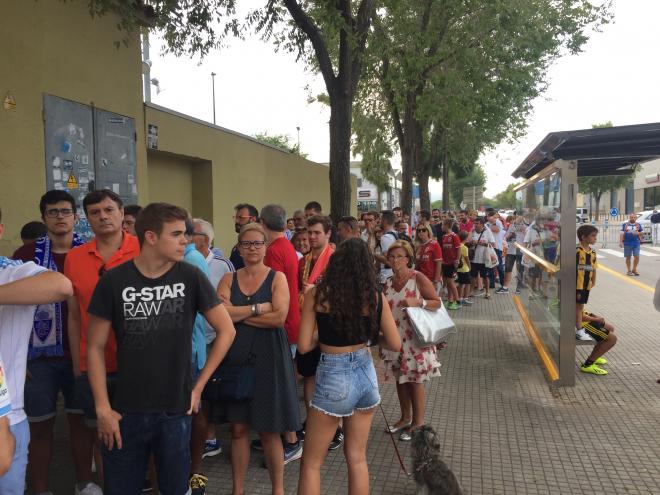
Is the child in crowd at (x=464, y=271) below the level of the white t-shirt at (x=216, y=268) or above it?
below

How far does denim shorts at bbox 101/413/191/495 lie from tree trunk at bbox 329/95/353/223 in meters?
5.49

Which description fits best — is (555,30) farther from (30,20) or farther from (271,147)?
(30,20)

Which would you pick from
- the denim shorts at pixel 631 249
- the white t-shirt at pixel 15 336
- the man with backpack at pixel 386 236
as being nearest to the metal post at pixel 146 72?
the man with backpack at pixel 386 236

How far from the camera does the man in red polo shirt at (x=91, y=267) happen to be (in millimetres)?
2889

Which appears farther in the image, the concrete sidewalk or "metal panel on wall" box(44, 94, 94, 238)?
"metal panel on wall" box(44, 94, 94, 238)

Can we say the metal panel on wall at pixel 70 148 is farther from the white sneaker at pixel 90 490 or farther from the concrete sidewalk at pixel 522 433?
the white sneaker at pixel 90 490

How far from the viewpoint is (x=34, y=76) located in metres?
6.09

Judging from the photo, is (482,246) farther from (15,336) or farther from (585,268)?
(15,336)

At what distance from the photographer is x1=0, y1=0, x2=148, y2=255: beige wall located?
18.9ft

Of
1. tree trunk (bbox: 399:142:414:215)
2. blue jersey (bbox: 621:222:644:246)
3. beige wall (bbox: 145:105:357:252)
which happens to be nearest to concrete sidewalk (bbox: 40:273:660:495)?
beige wall (bbox: 145:105:357:252)

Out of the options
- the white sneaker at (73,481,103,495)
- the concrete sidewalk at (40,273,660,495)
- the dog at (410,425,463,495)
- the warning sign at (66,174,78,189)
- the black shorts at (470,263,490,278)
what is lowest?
the concrete sidewalk at (40,273,660,495)

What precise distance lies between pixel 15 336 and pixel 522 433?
3.87 metres

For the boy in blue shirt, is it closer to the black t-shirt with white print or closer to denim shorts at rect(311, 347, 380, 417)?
denim shorts at rect(311, 347, 380, 417)

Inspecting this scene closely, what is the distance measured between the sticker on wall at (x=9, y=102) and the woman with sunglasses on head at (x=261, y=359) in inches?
164
